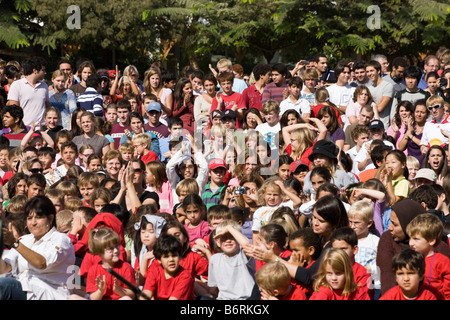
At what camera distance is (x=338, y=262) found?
5.75 meters

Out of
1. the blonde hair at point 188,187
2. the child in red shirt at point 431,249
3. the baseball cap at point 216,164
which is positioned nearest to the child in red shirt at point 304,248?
the child in red shirt at point 431,249

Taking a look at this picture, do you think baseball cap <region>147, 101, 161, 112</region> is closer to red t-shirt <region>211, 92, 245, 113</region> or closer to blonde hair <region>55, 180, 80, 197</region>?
red t-shirt <region>211, 92, 245, 113</region>

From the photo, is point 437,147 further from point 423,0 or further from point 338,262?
point 423,0

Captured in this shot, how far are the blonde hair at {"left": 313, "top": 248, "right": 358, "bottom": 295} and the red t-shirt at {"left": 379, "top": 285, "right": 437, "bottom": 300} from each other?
271mm

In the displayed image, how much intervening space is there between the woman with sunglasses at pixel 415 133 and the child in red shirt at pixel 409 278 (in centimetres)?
478

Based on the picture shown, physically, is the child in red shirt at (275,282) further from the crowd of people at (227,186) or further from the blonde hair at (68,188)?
the blonde hair at (68,188)

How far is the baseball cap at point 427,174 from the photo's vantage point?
8.55 metres

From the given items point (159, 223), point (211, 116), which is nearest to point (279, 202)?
point (159, 223)

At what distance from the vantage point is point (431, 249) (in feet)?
20.0

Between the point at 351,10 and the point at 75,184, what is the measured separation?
506 inches

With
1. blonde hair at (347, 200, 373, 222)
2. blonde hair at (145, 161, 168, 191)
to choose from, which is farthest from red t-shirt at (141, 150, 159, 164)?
blonde hair at (347, 200, 373, 222)

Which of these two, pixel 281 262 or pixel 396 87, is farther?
pixel 396 87

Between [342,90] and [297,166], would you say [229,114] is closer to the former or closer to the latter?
[297,166]
